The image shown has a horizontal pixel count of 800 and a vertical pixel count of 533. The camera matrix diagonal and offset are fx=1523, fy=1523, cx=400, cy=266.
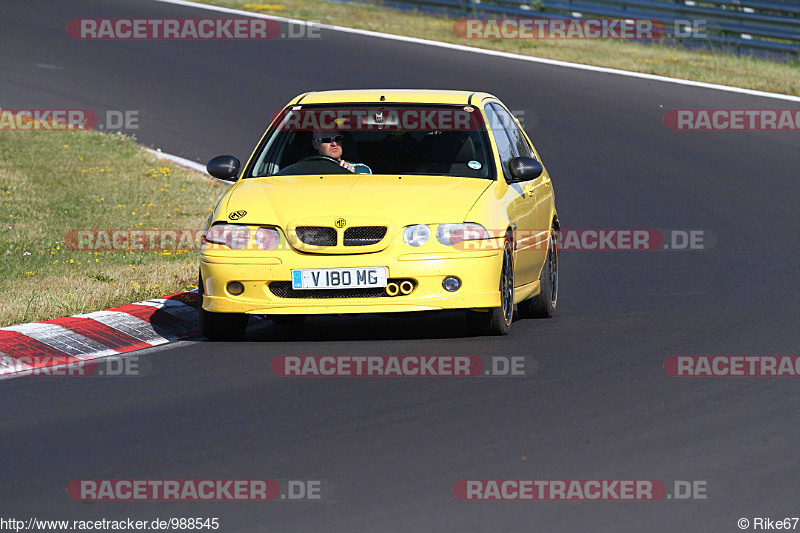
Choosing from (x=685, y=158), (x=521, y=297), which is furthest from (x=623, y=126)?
(x=521, y=297)

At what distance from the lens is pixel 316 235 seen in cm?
940

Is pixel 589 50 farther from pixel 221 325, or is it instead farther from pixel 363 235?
pixel 363 235

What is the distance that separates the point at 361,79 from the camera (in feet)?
74.5

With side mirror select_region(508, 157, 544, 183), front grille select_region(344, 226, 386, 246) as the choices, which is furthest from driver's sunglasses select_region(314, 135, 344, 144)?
front grille select_region(344, 226, 386, 246)

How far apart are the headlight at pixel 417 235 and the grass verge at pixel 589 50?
14.6 metres

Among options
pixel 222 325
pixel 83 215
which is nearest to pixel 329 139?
pixel 222 325

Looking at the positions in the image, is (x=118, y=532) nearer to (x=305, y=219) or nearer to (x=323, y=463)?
(x=323, y=463)

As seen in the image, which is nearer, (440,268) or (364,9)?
(440,268)

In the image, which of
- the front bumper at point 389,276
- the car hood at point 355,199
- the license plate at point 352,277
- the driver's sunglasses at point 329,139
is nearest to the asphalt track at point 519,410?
the front bumper at point 389,276

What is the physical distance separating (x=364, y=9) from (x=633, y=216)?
16.0 m

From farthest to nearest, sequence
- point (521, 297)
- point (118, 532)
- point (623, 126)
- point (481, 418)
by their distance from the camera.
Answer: point (623, 126), point (521, 297), point (481, 418), point (118, 532)

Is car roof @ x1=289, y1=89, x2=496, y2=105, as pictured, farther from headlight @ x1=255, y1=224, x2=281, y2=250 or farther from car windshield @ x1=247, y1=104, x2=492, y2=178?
headlight @ x1=255, y1=224, x2=281, y2=250

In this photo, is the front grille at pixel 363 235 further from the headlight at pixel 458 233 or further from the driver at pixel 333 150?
the driver at pixel 333 150

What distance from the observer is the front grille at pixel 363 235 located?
9352mm
